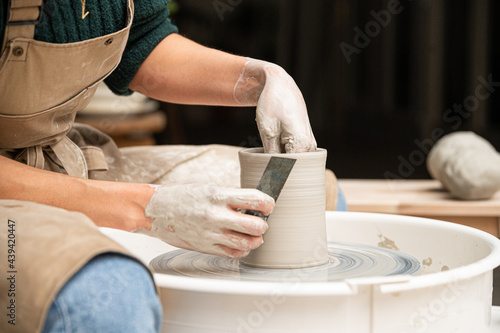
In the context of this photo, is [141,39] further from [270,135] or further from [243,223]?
[243,223]

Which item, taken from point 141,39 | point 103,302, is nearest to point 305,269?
point 103,302

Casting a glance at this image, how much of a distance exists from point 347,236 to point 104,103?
1.98 metres

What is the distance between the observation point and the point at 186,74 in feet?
5.15

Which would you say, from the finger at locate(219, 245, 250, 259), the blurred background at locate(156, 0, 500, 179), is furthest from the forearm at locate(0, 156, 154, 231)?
the blurred background at locate(156, 0, 500, 179)

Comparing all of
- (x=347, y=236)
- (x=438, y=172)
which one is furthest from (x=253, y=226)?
(x=438, y=172)

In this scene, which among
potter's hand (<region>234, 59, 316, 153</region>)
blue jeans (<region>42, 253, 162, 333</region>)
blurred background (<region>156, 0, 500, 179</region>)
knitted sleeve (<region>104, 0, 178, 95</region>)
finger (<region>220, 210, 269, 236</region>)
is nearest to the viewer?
blue jeans (<region>42, 253, 162, 333</region>)

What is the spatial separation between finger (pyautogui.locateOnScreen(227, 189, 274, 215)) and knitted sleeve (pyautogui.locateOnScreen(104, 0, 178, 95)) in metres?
0.67

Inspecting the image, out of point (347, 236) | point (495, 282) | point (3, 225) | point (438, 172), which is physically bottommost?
point (495, 282)

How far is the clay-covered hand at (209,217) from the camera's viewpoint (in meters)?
1.01

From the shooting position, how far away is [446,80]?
15.0 feet

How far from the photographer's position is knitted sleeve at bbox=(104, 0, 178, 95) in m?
1.52

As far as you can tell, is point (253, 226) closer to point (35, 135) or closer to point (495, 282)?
point (35, 135)

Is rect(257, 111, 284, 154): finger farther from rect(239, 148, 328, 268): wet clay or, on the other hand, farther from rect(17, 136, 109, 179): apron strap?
rect(17, 136, 109, 179): apron strap

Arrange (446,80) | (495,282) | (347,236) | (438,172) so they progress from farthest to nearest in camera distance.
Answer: (446,80)
(438,172)
(495,282)
(347,236)
